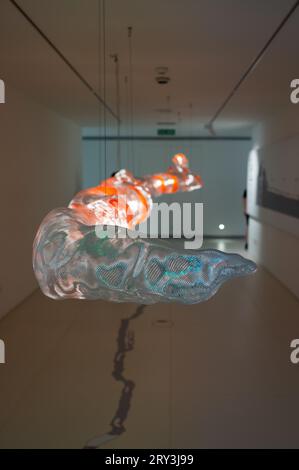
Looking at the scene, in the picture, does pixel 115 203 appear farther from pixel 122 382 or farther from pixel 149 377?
pixel 149 377

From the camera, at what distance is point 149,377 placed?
190 inches

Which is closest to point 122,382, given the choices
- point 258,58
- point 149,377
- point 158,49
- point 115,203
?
point 149,377

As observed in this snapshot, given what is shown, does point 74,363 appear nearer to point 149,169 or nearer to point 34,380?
point 34,380

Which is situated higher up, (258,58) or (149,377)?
(258,58)

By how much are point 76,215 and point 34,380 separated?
3233 millimetres

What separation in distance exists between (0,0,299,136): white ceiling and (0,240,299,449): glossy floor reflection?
285 cm

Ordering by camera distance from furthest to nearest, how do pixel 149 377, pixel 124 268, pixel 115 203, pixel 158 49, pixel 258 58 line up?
pixel 258 58 → pixel 149 377 → pixel 158 49 → pixel 115 203 → pixel 124 268

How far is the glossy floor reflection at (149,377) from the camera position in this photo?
3.82 metres

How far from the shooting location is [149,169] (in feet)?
50.3

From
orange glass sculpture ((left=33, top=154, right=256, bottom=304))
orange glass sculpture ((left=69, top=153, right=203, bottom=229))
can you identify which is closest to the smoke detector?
orange glass sculpture ((left=69, top=153, right=203, bottom=229))

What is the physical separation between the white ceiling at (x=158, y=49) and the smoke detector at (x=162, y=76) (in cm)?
7

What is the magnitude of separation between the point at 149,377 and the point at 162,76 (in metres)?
3.21

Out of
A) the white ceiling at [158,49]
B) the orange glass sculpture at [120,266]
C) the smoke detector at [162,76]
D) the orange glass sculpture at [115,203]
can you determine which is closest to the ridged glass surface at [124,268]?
the orange glass sculpture at [120,266]

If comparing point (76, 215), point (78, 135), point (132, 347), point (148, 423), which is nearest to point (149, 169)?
point (78, 135)
